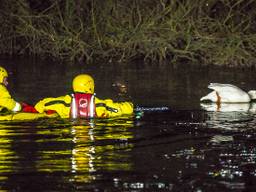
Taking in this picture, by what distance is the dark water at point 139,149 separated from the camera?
12.6 meters

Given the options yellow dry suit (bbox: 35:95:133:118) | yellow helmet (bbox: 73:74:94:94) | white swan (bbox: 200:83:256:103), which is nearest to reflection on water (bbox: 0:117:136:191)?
yellow dry suit (bbox: 35:95:133:118)

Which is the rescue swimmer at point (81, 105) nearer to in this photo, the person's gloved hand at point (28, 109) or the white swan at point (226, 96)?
the person's gloved hand at point (28, 109)

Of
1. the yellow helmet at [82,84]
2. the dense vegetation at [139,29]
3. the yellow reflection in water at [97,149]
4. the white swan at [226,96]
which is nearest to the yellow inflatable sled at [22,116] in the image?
the yellow helmet at [82,84]

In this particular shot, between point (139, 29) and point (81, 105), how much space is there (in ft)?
46.4

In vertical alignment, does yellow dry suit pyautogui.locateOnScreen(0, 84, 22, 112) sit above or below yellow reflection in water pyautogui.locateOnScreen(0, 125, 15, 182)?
above

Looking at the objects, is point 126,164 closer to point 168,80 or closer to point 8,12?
point 168,80

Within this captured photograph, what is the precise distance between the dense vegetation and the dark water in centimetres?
773

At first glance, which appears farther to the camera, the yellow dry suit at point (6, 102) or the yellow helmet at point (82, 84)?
the yellow helmet at point (82, 84)

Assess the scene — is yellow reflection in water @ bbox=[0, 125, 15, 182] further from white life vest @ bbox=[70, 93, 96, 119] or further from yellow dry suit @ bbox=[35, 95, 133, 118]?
white life vest @ bbox=[70, 93, 96, 119]

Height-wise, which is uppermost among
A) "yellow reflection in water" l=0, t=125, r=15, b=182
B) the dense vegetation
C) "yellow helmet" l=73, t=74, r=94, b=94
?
the dense vegetation

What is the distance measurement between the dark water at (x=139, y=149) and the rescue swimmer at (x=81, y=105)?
22cm

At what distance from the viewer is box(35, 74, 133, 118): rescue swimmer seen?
17.8 metres

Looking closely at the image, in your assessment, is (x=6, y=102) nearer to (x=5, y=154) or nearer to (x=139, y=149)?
(x=5, y=154)

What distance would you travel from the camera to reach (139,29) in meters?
31.7
